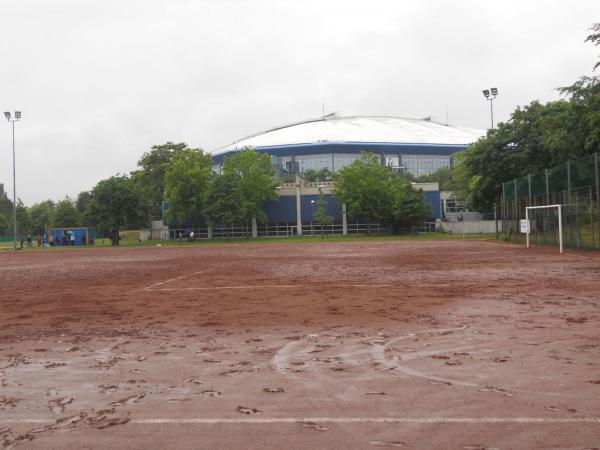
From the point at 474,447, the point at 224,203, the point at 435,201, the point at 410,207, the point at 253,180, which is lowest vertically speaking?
the point at 474,447

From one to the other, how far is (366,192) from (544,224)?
131ft

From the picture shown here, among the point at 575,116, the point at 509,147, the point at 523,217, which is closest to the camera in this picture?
the point at 575,116

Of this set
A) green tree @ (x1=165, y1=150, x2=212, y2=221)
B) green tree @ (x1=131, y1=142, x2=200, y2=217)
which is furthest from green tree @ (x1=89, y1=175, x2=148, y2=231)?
green tree @ (x1=131, y1=142, x2=200, y2=217)

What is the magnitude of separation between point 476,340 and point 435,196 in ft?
246

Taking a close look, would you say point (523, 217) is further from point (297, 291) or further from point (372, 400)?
point (372, 400)

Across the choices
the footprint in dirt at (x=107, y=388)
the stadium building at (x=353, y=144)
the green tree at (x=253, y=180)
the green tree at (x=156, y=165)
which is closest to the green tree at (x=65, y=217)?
the green tree at (x=156, y=165)

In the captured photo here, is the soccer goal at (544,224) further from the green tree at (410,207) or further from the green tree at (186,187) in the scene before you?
the green tree at (186,187)

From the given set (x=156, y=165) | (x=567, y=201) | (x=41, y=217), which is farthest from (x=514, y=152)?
(x=41, y=217)

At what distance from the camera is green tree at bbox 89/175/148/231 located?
66.8 m

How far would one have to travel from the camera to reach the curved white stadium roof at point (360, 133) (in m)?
131

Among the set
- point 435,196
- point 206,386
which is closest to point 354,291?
point 206,386

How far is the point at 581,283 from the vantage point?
43.4 ft

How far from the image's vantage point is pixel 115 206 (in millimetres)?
67312

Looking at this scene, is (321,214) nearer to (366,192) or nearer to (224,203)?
(366,192)
